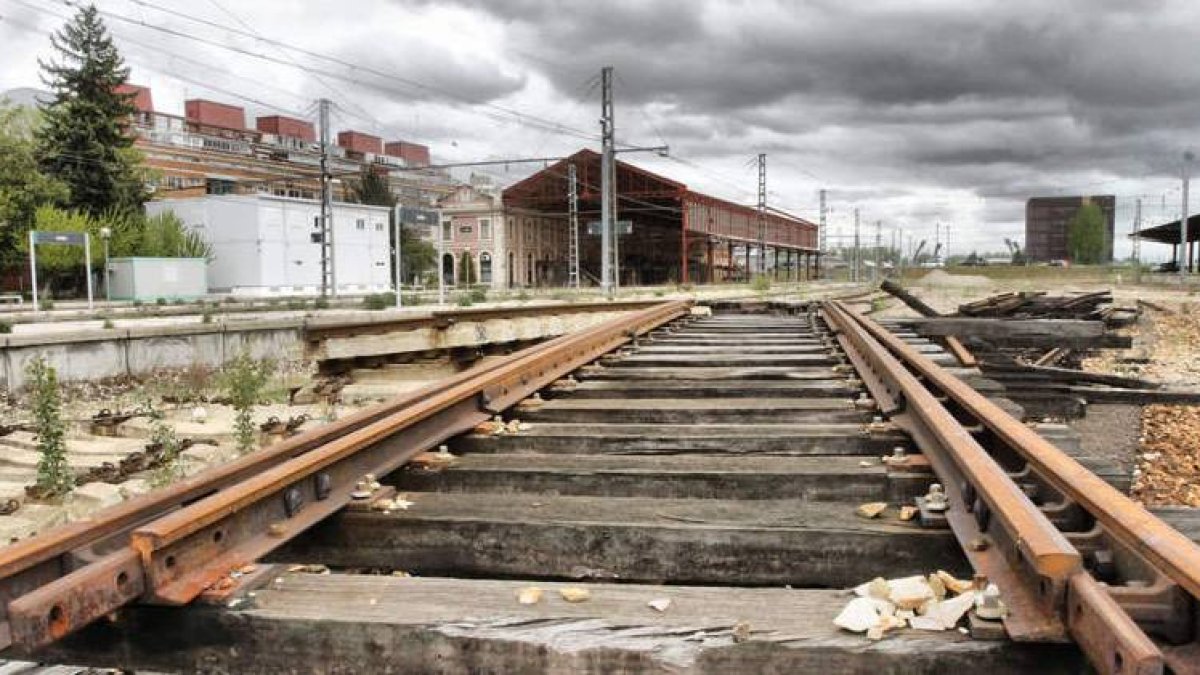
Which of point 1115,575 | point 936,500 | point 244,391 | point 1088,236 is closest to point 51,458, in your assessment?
point 244,391

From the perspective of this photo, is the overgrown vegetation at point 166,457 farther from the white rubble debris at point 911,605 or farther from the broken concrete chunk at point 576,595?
the white rubble debris at point 911,605

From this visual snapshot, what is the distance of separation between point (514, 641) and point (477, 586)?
0.32 metres

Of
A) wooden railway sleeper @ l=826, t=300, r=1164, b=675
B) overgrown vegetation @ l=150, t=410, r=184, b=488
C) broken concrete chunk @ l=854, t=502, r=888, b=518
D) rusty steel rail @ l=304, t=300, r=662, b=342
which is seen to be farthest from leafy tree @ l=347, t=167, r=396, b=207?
wooden railway sleeper @ l=826, t=300, r=1164, b=675

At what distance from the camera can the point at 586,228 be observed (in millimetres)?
66812

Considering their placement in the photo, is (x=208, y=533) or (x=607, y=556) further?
(x=607, y=556)

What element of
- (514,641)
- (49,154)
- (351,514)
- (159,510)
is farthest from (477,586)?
(49,154)

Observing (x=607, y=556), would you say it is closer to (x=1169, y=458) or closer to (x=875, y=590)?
(x=875, y=590)

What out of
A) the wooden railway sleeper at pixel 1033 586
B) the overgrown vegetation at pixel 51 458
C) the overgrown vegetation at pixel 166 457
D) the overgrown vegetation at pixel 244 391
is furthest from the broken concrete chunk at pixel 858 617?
the overgrown vegetation at pixel 244 391

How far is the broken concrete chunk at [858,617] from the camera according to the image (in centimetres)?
189

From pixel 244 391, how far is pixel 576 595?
26.9 feet

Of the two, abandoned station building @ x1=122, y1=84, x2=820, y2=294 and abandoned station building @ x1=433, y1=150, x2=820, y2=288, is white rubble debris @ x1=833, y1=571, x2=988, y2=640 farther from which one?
→ abandoned station building @ x1=433, y1=150, x2=820, y2=288

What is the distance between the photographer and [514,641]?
1890 millimetres

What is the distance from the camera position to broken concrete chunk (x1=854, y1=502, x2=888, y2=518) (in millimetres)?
2669

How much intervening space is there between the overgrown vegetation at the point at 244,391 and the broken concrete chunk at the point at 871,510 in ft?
18.2
